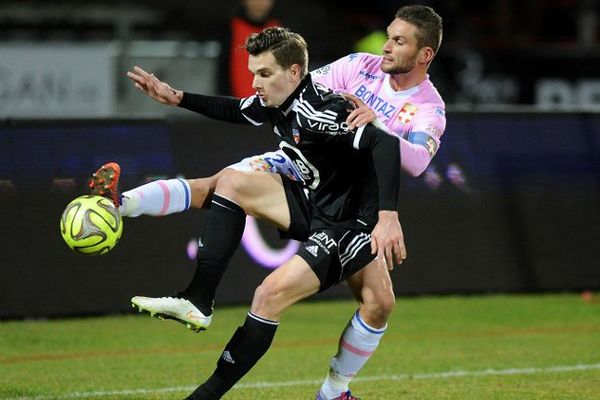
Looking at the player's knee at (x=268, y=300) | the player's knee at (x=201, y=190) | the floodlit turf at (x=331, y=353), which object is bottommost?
the floodlit turf at (x=331, y=353)

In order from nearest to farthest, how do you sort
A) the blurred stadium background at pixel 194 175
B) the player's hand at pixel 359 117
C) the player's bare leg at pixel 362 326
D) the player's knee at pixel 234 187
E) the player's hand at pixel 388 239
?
the player's hand at pixel 388 239
the player's hand at pixel 359 117
the player's knee at pixel 234 187
the player's bare leg at pixel 362 326
the blurred stadium background at pixel 194 175

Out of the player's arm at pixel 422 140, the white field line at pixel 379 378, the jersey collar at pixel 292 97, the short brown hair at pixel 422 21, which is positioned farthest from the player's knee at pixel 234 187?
the white field line at pixel 379 378

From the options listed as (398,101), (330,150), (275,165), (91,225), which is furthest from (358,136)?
(91,225)

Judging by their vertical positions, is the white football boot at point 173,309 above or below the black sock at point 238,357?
above

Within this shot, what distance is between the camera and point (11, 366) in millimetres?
8469

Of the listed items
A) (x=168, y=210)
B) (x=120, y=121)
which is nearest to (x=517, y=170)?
(x=120, y=121)

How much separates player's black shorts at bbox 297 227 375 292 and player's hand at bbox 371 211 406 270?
38 centimetres

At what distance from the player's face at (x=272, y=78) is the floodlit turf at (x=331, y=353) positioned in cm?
193

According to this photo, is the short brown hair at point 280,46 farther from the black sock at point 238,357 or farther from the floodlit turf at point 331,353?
the floodlit turf at point 331,353

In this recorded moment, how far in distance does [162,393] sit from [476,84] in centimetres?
1085

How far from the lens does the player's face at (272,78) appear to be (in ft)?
21.3

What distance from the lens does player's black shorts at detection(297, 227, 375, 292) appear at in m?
6.50

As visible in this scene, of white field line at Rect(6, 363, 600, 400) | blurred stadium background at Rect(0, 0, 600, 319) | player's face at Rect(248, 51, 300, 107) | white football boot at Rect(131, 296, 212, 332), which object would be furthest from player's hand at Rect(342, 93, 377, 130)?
blurred stadium background at Rect(0, 0, 600, 319)

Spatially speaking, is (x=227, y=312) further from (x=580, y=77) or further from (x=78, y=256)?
(x=580, y=77)
